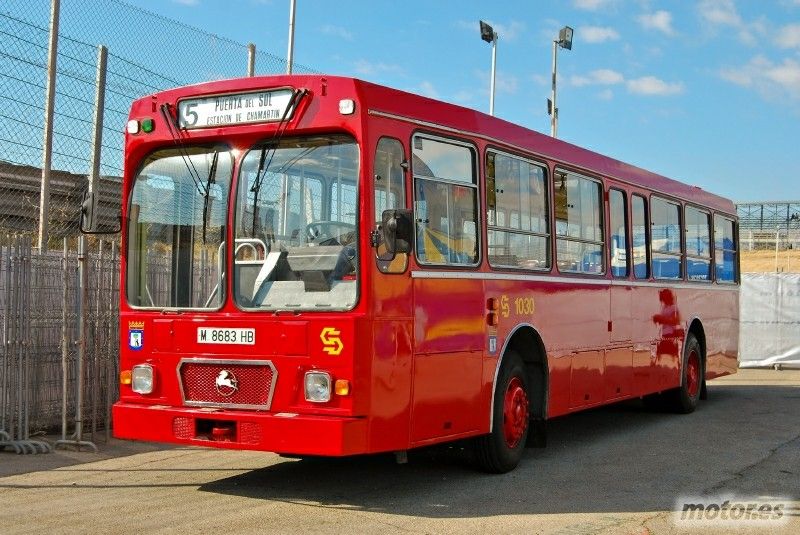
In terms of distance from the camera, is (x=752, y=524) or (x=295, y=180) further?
(x=295, y=180)

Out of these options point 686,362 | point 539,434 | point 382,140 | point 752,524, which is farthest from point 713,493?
point 686,362

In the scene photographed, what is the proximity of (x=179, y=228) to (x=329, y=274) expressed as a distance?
1.45 meters

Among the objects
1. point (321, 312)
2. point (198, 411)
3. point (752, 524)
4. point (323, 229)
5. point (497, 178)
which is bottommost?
point (752, 524)

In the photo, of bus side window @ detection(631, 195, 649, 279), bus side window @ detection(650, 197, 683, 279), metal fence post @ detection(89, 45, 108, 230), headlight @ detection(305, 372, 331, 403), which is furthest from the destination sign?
bus side window @ detection(650, 197, 683, 279)

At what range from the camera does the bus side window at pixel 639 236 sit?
12.0 metres

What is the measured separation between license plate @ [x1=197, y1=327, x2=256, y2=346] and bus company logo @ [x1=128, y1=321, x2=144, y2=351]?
0.57 meters

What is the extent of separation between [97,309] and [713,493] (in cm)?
614

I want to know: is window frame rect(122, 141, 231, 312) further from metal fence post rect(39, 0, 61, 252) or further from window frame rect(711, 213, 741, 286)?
window frame rect(711, 213, 741, 286)

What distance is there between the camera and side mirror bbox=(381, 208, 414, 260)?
7133mm

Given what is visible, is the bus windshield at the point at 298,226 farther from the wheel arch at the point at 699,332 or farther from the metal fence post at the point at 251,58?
the wheel arch at the point at 699,332

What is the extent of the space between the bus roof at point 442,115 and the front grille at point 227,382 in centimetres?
200

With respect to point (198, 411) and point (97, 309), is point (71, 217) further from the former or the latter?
point (198, 411)

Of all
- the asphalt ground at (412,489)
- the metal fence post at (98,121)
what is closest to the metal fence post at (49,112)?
the metal fence post at (98,121)

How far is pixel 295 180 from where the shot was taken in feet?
24.8
